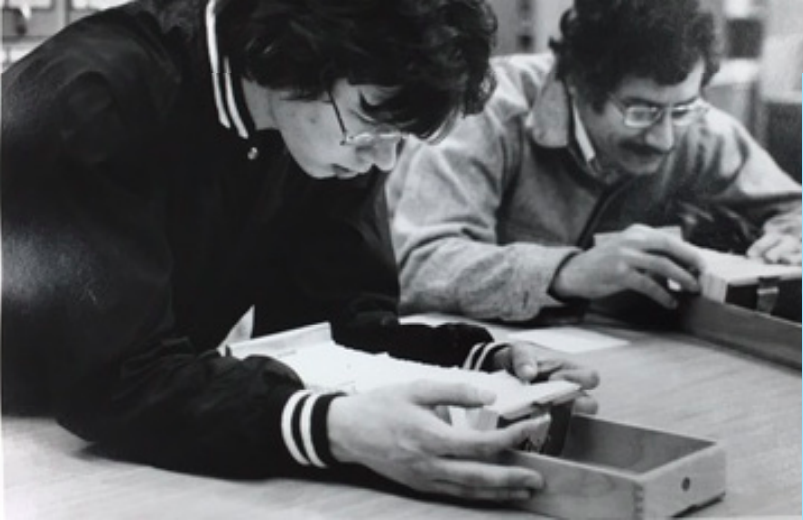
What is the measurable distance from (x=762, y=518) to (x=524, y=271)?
0.61 m

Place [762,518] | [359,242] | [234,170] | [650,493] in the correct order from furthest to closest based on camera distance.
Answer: [359,242]
[234,170]
[762,518]
[650,493]

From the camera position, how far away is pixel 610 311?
2102 mm

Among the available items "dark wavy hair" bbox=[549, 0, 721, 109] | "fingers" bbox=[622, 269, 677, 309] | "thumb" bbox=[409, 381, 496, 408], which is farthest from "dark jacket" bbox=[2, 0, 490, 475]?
"dark wavy hair" bbox=[549, 0, 721, 109]

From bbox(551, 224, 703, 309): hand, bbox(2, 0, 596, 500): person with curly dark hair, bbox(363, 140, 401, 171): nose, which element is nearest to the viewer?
bbox(2, 0, 596, 500): person with curly dark hair

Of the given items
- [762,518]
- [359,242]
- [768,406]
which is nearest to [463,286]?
[359,242]

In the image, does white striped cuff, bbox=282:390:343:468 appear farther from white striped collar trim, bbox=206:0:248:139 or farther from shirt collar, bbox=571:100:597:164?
shirt collar, bbox=571:100:597:164

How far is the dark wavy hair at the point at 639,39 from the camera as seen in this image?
193cm

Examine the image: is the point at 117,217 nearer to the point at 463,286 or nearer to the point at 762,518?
the point at 463,286

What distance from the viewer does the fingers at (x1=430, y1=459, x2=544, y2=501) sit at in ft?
5.10

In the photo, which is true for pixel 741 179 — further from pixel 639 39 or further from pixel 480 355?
pixel 480 355

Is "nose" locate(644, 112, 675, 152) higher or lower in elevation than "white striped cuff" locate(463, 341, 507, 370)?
higher

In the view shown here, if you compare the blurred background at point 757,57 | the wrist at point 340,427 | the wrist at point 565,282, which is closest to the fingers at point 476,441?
the wrist at point 340,427

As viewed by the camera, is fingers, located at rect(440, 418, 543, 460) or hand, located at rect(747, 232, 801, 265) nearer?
fingers, located at rect(440, 418, 543, 460)

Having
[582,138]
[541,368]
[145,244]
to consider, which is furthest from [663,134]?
[145,244]
